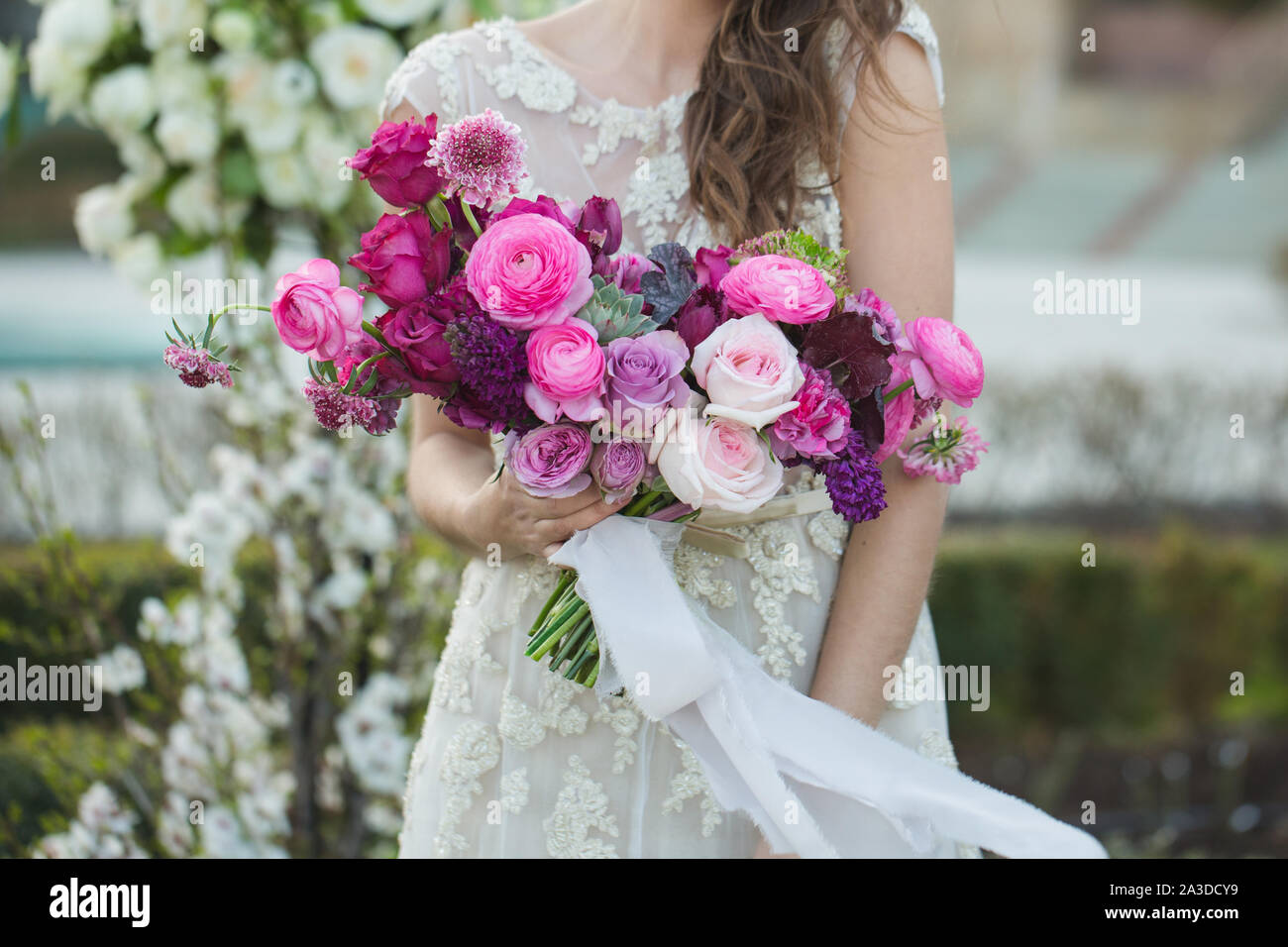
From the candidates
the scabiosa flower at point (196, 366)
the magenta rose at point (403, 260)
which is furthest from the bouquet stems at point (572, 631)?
the scabiosa flower at point (196, 366)

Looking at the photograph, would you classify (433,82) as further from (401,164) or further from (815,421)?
(815,421)

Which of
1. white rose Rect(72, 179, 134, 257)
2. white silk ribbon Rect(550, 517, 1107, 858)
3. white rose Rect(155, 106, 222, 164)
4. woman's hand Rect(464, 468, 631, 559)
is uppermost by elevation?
white rose Rect(155, 106, 222, 164)

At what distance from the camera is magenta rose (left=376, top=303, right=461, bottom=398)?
116 centimetres

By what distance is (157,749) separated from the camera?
303 cm

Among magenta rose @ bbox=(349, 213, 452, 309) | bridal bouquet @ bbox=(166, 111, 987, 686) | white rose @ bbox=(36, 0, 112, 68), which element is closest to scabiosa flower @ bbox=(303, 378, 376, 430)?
bridal bouquet @ bbox=(166, 111, 987, 686)

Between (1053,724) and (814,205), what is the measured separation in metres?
3.57

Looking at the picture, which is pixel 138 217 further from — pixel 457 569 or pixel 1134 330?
pixel 1134 330

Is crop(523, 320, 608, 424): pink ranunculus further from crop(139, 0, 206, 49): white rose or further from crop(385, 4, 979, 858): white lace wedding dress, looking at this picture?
crop(139, 0, 206, 49): white rose

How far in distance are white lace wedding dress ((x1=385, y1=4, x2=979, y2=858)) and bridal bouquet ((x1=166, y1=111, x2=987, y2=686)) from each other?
0.32m

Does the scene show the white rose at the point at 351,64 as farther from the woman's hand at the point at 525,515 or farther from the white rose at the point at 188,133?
the woman's hand at the point at 525,515

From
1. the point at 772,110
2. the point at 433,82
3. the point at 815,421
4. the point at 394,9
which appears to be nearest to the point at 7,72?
the point at 394,9

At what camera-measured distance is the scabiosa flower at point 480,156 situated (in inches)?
46.4

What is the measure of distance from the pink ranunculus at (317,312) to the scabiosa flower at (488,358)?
0.41ft

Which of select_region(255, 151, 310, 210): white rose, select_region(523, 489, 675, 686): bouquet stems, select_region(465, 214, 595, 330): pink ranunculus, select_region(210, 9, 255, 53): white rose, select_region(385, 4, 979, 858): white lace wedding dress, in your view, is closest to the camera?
select_region(465, 214, 595, 330): pink ranunculus
